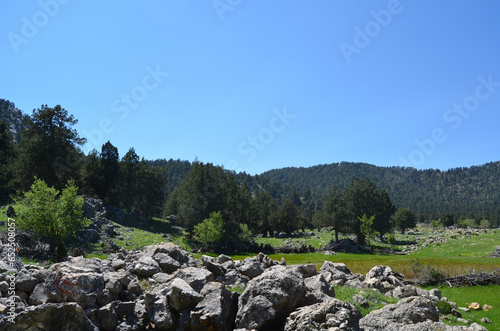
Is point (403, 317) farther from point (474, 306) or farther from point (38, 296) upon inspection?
point (474, 306)

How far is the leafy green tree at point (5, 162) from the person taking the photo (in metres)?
56.6

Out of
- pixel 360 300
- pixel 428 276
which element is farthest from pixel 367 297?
pixel 428 276

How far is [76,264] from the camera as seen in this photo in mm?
13797

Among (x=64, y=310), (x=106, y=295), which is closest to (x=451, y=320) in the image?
(x=106, y=295)

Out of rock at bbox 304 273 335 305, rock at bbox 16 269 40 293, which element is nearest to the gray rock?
rock at bbox 16 269 40 293

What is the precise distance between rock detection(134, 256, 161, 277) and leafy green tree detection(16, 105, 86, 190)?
43954 mm

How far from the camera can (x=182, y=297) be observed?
37.4 ft

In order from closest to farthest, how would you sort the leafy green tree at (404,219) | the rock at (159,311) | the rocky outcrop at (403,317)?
the rocky outcrop at (403,317) < the rock at (159,311) < the leafy green tree at (404,219)

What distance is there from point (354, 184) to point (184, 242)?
55179mm

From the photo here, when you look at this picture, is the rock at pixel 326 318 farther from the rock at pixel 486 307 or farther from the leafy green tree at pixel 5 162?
the leafy green tree at pixel 5 162

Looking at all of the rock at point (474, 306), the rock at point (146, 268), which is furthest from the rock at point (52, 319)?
the rock at point (474, 306)

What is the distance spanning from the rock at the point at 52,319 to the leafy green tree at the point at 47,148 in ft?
159

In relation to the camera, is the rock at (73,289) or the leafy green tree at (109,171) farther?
the leafy green tree at (109,171)

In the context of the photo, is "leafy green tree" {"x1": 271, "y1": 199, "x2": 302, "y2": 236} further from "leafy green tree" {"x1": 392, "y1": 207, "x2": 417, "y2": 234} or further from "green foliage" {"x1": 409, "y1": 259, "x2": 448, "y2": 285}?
"green foliage" {"x1": 409, "y1": 259, "x2": 448, "y2": 285}
